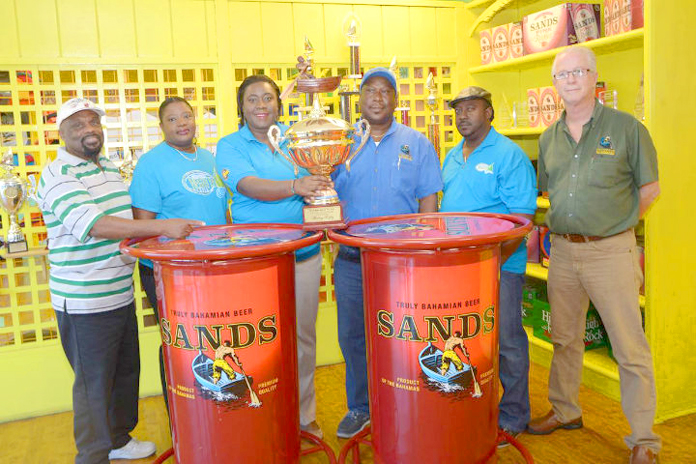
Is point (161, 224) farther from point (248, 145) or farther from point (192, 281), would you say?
point (248, 145)

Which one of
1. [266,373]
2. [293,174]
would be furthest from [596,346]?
[266,373]

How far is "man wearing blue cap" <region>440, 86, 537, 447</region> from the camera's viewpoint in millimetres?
2781

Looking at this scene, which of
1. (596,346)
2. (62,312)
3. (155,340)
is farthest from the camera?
(155,340)

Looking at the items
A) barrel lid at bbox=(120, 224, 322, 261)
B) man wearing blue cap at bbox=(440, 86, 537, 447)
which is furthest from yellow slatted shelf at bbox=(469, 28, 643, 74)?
barrel lid at bbox=(120, 224, 322, 261)

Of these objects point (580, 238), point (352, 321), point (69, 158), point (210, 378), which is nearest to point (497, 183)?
point (580, 238)

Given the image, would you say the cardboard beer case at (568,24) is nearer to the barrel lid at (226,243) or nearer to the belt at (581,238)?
the belt at (581,238)

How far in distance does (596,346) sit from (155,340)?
105 inches

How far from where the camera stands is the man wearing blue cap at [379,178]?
2734 millimetres

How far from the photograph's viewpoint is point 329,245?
4.08 metres

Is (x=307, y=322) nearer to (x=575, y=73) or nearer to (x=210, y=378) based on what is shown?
(x=210, y=378)

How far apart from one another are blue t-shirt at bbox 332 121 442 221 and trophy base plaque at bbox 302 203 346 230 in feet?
1.87

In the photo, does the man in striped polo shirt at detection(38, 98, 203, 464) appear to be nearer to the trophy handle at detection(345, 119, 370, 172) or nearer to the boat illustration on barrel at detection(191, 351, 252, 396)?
the boat illustration on barrel at detection(191, 351, 252, 396)

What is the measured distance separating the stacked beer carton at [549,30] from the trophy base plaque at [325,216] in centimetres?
208

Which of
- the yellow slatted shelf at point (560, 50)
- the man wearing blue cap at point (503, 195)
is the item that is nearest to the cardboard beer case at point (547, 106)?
the yellow slatted shelf at point (560, 50)
